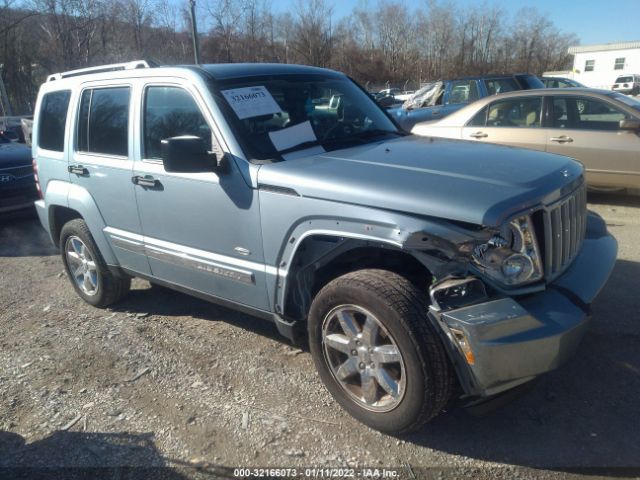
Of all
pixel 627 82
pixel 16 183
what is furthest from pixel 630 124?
pixel 627 82

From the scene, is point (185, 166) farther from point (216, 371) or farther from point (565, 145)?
point (565, 145)

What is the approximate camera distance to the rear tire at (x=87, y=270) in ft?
14.7

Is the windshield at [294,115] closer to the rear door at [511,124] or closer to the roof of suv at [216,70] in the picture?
the roof of suv at [216,70]

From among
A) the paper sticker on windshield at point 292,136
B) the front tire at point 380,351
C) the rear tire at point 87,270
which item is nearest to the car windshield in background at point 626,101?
the paper sticker on windshield at point 292,136

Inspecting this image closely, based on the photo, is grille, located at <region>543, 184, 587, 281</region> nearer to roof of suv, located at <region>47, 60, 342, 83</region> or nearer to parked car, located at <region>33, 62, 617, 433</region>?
parked car, located at <region>33, 62, 617, 433</region>

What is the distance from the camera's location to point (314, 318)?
2910 mm

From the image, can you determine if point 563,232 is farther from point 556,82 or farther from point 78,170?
point 556,82

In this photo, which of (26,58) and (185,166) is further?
(26,58)

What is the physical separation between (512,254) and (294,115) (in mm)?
1748

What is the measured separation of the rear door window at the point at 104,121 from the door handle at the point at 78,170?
0.48 ft

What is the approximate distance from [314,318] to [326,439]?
25.3 inches

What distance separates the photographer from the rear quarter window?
4.57 m

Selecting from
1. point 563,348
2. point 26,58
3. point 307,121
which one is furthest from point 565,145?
point 26,58

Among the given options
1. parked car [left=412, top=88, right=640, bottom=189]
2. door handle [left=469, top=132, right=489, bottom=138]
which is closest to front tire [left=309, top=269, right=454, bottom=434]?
parked car [left=412, top=88, right=640, bottom=189]
